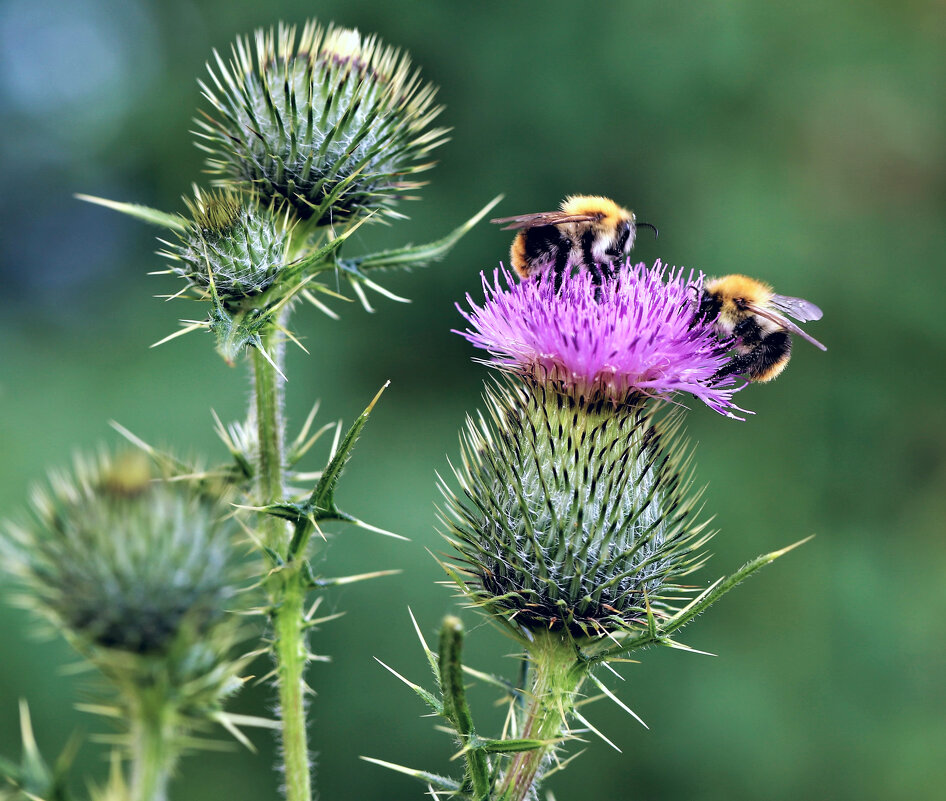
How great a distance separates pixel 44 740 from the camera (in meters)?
5.42

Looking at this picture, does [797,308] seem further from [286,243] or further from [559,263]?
[286,243]

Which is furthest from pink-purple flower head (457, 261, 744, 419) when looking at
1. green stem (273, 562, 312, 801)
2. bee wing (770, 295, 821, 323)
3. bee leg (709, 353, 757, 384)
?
green stem (273, 562, 312, 801)

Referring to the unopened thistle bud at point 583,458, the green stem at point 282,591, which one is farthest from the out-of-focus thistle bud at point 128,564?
the unopened thistle bud at point 583,458

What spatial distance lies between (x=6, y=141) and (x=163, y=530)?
9.40 meters

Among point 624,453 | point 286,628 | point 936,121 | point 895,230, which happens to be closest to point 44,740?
point 286,628

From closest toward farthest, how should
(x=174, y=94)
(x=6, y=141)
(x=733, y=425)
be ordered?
(x=733, y=425) < (x=174, y=94) < (x=6, y=141)

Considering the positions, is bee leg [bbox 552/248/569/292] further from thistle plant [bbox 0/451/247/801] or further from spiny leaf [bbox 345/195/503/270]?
thistle plant [bbox 0/451/247/801]

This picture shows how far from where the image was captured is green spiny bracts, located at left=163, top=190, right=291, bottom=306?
2.46 meters

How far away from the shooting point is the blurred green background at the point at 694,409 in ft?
20.1

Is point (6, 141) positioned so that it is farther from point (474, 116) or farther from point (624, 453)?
point (624, 453)

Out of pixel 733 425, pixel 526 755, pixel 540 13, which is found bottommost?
pixel 526 755

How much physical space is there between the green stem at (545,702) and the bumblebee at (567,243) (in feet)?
4.11

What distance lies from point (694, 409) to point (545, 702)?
4.77m

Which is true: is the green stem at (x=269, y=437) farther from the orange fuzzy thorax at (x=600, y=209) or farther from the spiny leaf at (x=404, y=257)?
the orange fuzzy thorax at (x=600, y=209)
